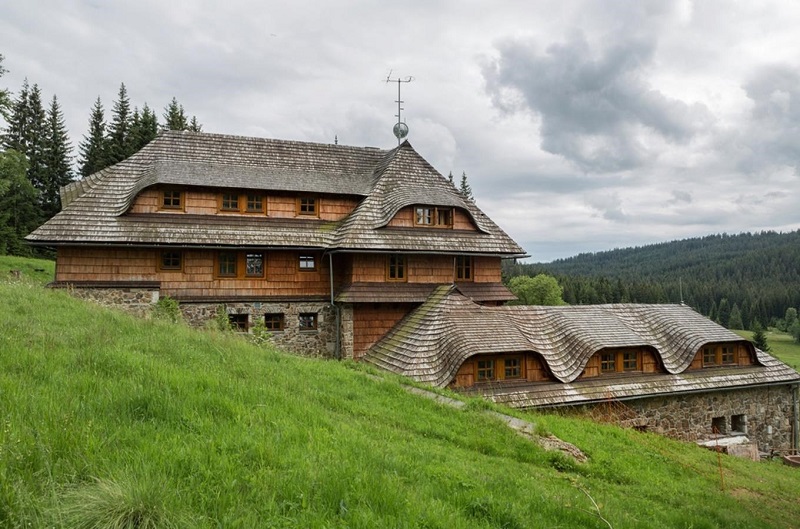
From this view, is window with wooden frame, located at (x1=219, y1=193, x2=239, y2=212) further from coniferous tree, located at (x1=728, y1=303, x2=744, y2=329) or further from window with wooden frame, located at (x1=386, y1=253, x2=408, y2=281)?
coniferous tree, located at (x1=728, y1=303, x2=744, y2=329)

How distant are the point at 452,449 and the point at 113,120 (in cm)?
4739

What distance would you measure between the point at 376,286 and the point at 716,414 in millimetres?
13678

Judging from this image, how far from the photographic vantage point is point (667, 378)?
16.4m

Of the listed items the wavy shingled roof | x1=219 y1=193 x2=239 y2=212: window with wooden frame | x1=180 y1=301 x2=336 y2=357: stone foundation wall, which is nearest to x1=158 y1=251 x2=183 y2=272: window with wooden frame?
x1=180 y1=301 x2=336 y2=357: stone foundation wall

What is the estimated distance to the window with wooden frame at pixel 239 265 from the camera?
696 inches

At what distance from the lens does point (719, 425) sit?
1697cm

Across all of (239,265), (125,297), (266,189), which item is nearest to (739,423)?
(239,265)

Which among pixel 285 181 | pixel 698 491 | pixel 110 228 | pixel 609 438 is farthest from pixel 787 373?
pixel 110 228

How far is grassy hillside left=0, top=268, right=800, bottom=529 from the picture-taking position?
3252 mm

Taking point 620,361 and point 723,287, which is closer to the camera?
point 620,361

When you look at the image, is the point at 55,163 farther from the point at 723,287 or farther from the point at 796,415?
the point at 723,287

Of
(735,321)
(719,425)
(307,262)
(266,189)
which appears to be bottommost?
(735,321)

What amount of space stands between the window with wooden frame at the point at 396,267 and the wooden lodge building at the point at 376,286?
44mm

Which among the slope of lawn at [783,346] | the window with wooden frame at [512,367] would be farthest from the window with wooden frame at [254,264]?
the slope of lawn at [783,346]
